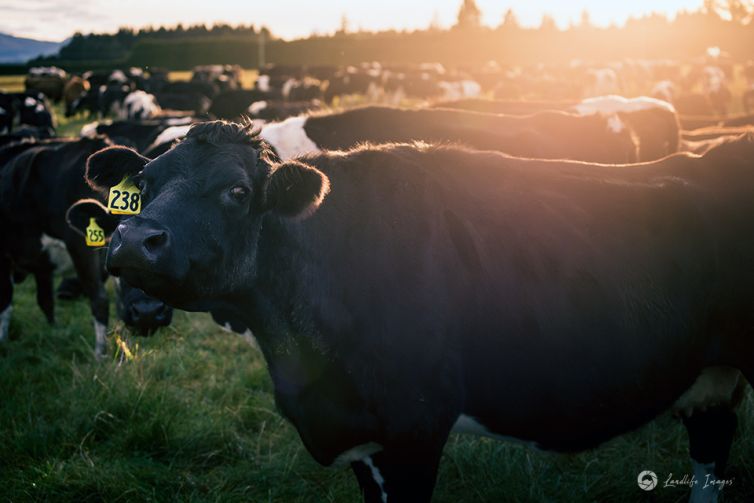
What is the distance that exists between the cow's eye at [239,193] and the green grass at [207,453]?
6.05 ft

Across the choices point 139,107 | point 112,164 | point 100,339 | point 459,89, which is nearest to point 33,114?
point 139,107

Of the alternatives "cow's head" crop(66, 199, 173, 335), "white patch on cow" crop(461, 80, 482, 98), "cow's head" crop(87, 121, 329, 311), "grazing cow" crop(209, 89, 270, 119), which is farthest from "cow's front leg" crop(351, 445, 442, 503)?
"white patch on cow" crop(461, 80, 482, 98)

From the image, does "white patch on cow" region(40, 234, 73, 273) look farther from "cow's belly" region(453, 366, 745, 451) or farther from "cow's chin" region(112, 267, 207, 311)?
"cow's belly" region(453, 366, 745, 451)

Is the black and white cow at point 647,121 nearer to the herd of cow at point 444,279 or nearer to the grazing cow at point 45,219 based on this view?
the herd of cow at point 444,279

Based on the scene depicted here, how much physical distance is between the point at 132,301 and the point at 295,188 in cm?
196

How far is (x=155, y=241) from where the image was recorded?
6.70ft

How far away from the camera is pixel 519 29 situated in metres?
68.0

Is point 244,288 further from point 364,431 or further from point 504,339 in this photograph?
point 504,339

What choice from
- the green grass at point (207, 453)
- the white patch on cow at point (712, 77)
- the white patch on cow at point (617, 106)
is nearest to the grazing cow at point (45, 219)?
the green grass at point (207, 453)

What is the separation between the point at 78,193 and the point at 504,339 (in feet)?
15.5

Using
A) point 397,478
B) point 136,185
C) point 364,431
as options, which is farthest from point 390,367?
point 136,185

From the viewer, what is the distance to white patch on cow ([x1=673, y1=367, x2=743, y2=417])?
297cm

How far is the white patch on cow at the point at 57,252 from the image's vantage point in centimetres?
625

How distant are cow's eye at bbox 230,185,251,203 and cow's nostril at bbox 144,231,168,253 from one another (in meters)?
0.29
